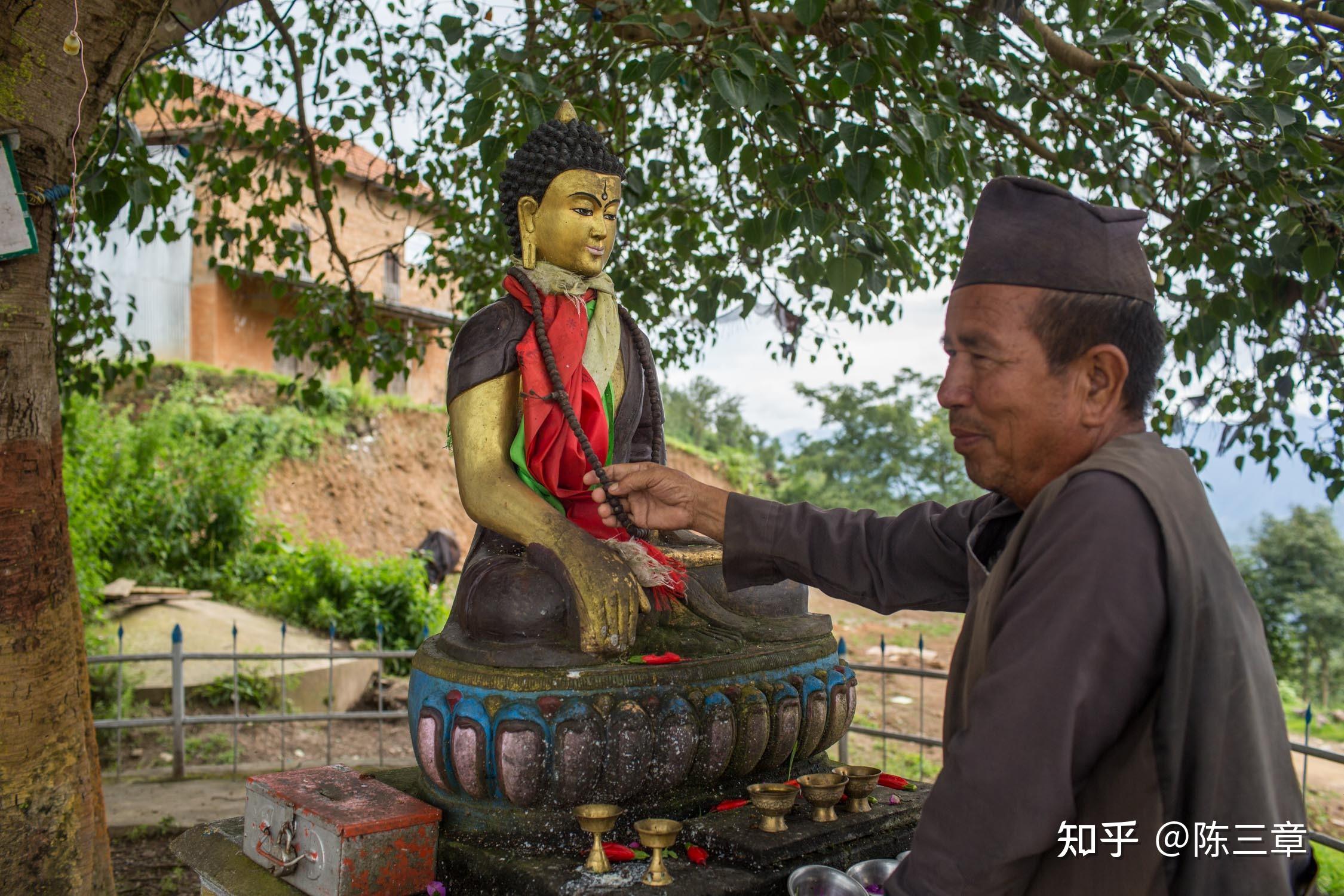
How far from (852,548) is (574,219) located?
142 cm

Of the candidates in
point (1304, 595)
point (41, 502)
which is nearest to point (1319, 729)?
point (1304, 595)

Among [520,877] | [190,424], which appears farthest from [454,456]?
[190,424]

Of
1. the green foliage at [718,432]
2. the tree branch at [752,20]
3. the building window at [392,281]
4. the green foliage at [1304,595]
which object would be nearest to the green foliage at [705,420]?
the green foliage at [718,432]

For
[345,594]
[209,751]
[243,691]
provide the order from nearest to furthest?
[209,751] → [243,691] → [345,594]

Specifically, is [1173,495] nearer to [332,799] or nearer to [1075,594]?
[1075,594]

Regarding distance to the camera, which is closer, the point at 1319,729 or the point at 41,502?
the point at 41,502

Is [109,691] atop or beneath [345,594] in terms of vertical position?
beneath

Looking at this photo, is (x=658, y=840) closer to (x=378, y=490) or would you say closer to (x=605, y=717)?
(x=605, y=717)

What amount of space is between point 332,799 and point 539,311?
143 centimetres

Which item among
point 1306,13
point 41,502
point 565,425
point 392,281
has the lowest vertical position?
point 41,502

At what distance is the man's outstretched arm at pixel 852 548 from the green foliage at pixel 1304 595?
10.1 meters

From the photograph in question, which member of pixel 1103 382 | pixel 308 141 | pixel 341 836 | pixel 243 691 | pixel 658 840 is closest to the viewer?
pixel 1103 382

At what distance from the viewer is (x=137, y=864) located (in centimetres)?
433

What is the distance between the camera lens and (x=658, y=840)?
2.24m
